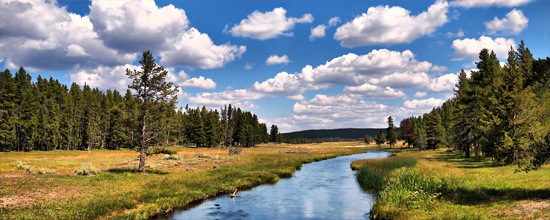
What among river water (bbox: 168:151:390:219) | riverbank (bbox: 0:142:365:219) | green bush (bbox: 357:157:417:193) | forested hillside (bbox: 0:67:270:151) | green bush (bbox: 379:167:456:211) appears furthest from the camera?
forested hillside (bbox: 0:67:270:151)

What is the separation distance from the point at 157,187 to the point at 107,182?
16.9 ft

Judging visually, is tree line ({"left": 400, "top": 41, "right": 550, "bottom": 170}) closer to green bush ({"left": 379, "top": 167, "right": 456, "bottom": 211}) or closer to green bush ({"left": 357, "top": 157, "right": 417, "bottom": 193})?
green bush ({"left": 379, "top": 167, "right": 456, "bottom": 211})

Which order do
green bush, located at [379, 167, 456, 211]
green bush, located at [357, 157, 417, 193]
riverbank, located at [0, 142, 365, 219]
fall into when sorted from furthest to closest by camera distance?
green bush, located at [357, 157, 417, 193] → green bush, located at [379, 167, 456, 211] → riverbank, located at [0, 142, 365, 219]

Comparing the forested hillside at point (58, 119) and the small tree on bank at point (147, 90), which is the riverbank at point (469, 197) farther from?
the forested hillside at point (58, 119)

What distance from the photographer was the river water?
26359mm

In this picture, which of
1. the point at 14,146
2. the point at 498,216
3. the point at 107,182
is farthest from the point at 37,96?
the point at 498,216

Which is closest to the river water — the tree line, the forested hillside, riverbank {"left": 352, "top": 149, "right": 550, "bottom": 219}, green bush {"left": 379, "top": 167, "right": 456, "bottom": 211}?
green bush {"left": 379, "top": 167, "right": 456, "bottom": 211}

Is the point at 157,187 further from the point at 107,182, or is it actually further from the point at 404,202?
the point at 404,202

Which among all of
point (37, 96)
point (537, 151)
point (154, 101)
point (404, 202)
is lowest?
point (404, 202)

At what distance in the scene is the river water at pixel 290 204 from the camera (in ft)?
86.5

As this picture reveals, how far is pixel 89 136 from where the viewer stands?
347 feet

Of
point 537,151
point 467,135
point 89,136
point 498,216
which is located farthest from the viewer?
point 89,136

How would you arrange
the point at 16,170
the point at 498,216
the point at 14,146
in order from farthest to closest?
the point at 14,146 → the point at 16,170 → the point at 498,216

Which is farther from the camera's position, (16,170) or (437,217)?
(16,170)
